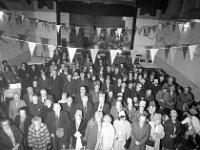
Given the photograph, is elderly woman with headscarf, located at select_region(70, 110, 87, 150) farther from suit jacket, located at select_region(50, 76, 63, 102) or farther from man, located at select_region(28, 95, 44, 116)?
suit jacket, located at select_region(50, 76, 63, 102)

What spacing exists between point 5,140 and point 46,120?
99 centimetres

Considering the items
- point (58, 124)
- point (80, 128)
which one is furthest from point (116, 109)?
point (58, 124)

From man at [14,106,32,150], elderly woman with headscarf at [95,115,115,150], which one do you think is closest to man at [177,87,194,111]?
elderly woman with headscarf at [95,115,115,150]

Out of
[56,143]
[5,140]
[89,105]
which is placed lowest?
[56,143]

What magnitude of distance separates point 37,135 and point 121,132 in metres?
1.93

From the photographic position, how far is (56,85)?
7.49 m

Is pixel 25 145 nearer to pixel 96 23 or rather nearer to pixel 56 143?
pixel 56 143

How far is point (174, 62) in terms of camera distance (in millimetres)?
11258

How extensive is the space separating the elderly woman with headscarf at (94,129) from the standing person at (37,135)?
96 centimetres

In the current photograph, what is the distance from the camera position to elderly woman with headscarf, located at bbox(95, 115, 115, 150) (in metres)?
4.67

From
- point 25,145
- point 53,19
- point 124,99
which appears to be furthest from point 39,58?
point 25,145

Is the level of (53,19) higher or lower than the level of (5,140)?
higher

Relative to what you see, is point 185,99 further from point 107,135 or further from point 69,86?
point 69,86

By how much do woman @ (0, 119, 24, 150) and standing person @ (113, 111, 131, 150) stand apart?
7.24ft
